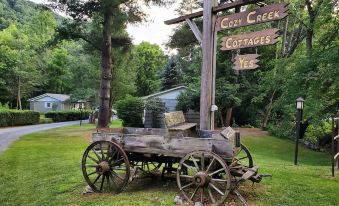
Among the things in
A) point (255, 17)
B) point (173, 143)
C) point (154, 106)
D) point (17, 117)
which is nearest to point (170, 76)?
point (17, 117)

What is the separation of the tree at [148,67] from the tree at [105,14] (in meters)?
26.4

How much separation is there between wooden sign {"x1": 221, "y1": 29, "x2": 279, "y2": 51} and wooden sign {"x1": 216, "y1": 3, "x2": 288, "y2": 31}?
0.84 ft

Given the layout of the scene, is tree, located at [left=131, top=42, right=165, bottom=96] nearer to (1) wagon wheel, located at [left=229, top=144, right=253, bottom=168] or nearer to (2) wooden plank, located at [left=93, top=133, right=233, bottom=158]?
(1) wagon wheel, located at [left=229, top=144, right=253, bottom=168]

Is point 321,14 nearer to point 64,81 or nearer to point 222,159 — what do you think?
point 222,159

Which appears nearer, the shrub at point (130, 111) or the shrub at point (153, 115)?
the shrub at point (153, 115)

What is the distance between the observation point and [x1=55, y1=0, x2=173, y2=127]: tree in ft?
60.2

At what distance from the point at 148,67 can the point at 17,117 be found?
28977 millimetres

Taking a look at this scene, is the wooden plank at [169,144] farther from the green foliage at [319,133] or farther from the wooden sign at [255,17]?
the green foliage at [319,133]

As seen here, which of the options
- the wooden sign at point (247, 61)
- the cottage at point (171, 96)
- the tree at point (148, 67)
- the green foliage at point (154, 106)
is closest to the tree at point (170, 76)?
the tree at point (148, 67)

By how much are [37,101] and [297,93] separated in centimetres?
4510

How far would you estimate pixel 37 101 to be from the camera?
164ft

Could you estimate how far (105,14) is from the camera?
19.5 metres

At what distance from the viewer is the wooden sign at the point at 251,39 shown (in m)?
4.95

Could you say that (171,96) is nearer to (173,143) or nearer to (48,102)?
(173,143)
